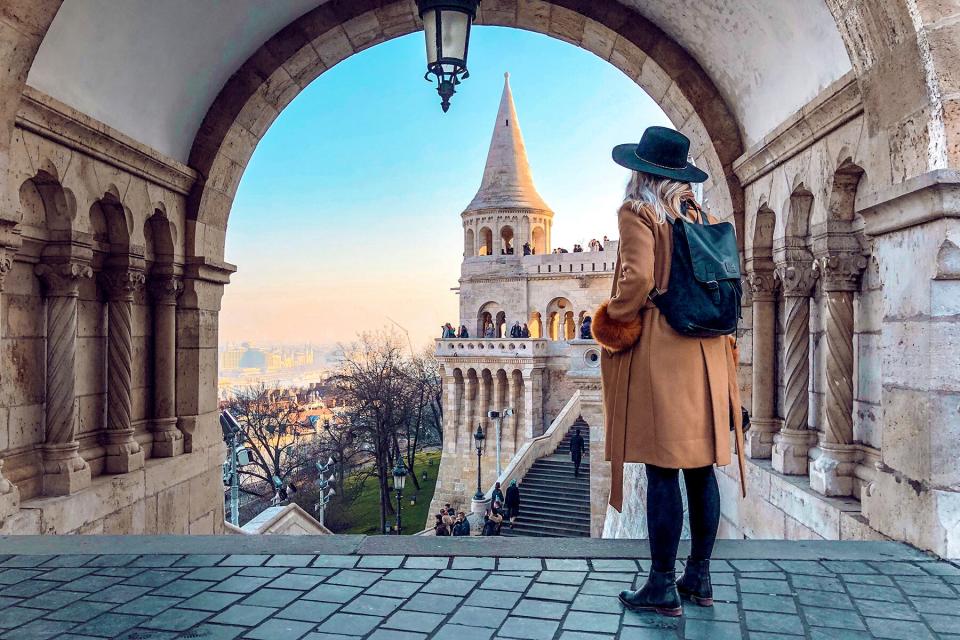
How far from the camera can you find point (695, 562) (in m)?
2.75

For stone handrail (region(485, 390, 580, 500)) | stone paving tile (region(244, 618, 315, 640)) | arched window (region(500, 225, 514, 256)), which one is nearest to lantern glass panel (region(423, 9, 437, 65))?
stone paving tile (region(244, 618, 315, 640))

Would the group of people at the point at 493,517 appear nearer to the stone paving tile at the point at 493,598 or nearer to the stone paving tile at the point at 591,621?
the stone paving tile at the point at 493,598

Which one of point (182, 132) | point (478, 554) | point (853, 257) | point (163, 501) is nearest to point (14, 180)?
point (182, 132)

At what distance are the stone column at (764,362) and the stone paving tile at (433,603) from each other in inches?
148

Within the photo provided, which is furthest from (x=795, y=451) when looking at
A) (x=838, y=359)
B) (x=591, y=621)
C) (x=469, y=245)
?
(x=469, y=245)

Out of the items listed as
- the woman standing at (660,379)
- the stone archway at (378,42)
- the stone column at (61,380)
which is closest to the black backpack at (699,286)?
the woman standing at (660,379)

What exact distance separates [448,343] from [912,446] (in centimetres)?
2969

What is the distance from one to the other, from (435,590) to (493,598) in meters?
0.25

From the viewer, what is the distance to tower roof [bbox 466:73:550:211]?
39219 millimetres

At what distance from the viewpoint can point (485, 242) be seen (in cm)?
3997

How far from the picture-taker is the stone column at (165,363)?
6.11 metres

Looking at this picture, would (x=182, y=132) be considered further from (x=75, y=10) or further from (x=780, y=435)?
(x=780, y=435)

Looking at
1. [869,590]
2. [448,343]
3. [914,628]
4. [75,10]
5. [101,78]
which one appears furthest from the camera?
[448,343]

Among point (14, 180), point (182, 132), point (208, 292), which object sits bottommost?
point (208, 292)
